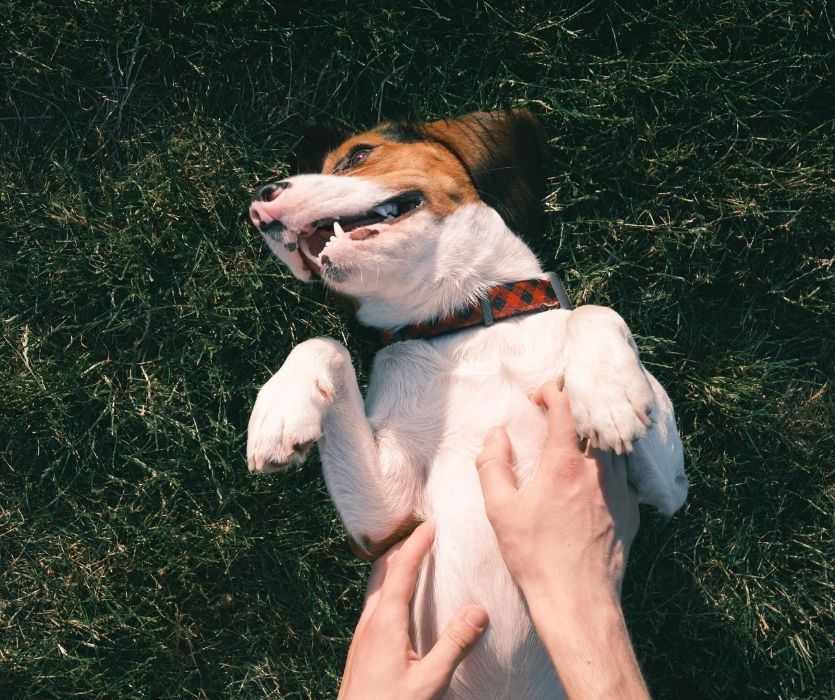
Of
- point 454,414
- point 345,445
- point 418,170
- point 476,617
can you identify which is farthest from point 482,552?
point 418,170

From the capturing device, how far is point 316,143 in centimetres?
372

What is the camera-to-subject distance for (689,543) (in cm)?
395

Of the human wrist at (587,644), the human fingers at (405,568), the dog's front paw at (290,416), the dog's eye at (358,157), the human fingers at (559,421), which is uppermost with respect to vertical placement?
the dog's eye at (358,157)

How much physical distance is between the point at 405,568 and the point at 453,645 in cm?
33

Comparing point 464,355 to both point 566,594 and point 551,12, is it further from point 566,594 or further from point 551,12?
point 551,12

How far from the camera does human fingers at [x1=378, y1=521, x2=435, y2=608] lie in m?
2.80

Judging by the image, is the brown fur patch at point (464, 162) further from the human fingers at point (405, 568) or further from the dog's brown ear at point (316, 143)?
the human fingers at point (405, 568)

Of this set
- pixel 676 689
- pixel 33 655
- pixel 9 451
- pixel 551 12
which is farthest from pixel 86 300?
pixel 676 689

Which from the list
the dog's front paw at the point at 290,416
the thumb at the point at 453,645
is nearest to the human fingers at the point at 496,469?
the thumb at the point at 453,645

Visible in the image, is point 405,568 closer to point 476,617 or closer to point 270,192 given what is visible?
point 476,617

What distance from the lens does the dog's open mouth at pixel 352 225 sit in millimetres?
2898

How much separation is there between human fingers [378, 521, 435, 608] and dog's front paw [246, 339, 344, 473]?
538mm

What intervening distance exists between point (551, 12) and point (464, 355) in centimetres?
206

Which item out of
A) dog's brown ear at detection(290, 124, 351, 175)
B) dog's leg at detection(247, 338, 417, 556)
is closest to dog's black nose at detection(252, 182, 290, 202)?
dog's leg at detection(247, 338, 417, 556)
